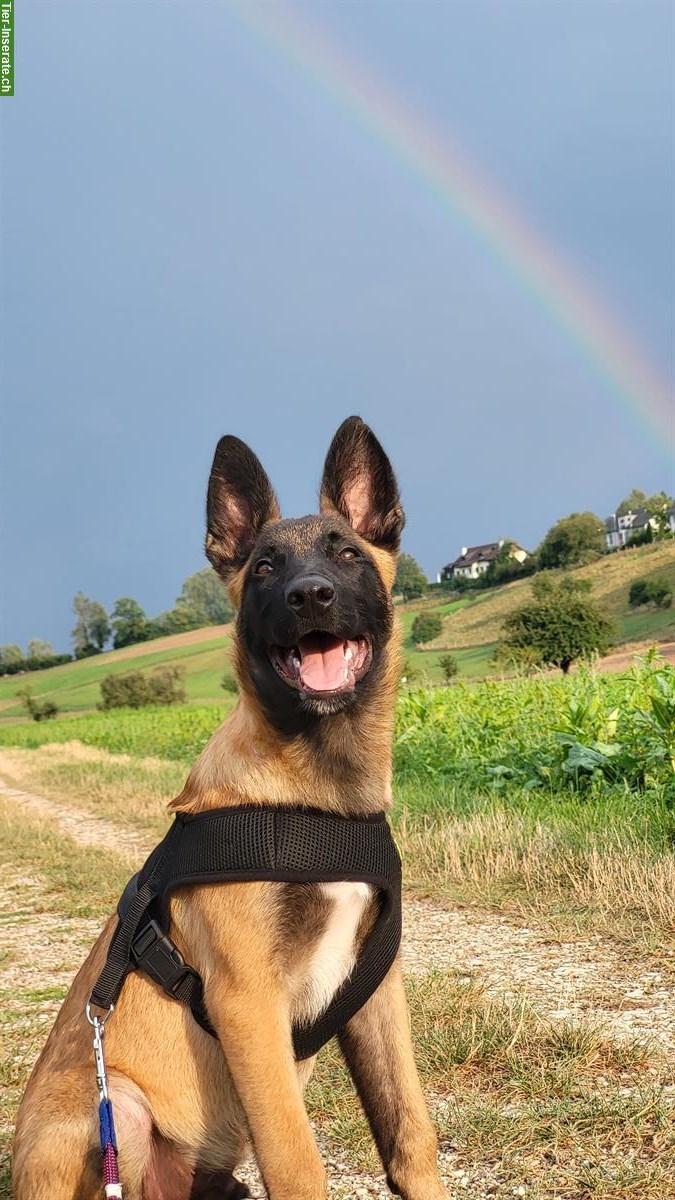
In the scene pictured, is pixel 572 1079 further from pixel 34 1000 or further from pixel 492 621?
pixel 492 621

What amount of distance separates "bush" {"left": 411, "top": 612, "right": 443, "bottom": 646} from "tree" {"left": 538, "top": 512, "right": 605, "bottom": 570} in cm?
2700

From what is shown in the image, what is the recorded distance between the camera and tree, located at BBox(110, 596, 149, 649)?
118312mm

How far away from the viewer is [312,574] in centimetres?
300

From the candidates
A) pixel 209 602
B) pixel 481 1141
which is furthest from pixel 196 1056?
pixel 209 602

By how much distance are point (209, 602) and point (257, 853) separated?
13337 centimetres

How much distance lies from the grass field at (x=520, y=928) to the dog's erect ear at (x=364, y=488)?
215 centimetres

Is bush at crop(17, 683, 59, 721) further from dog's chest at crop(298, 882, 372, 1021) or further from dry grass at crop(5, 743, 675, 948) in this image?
dog's chest at crop(298, 882, 372, 1021)

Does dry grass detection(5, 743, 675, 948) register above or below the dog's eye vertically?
below

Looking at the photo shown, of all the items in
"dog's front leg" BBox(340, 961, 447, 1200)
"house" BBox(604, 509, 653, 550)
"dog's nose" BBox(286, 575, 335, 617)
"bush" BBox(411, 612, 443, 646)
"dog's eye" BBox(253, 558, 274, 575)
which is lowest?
"dog's front leg" BBox(340, 961, 447, 1200)

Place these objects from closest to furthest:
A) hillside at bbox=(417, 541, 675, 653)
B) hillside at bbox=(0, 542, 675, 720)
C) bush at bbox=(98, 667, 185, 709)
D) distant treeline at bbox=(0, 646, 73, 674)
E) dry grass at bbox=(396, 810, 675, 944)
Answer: dry grass at bbox=(396, 810, 675, 944) < bush at bbox=(98, 667, 185, 709) < hillside at bbox=(0, 542, 675, 720) < hillside at bbox=(417, 541, 675, 653) < distant treeline at bbox=(0, 646, 73, 674)

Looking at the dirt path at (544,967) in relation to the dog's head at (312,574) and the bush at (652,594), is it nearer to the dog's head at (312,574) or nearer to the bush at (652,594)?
the dog's head at (312,574)

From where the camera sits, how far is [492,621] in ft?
265

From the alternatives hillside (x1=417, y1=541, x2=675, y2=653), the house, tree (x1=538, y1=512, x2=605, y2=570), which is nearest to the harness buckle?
hillside (x1=417, y1=541, x2=675, y2=653)

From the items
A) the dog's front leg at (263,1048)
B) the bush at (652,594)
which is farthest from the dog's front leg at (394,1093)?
the bush at (652,594)
